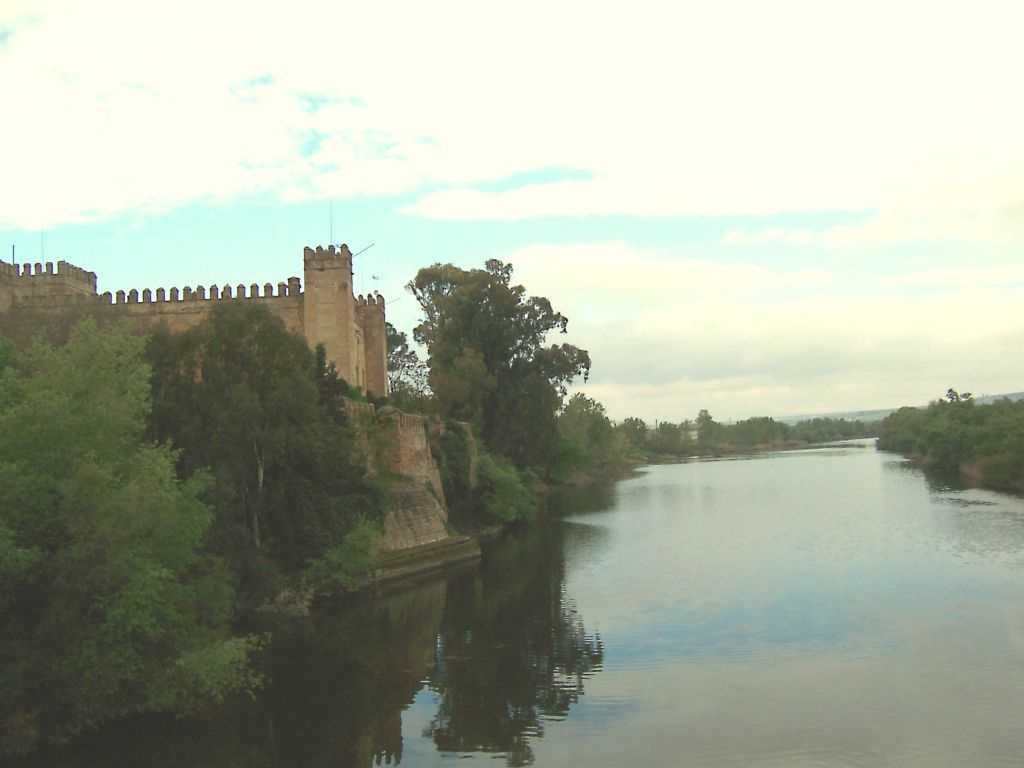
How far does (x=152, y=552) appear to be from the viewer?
12.4 meters

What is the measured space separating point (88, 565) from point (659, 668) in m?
8.51

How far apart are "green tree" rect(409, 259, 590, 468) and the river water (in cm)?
1444

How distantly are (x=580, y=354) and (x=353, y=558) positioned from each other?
2407cm

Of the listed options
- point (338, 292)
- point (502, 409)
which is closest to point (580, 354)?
point (502, 409)

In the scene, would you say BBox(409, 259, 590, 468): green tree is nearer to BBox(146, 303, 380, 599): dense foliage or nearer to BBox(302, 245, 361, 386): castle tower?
BBox(302, 245, 361, 386): castle tower

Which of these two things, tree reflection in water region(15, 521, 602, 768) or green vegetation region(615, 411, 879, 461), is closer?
tree reflection in water region(15, 521, 602, 768)

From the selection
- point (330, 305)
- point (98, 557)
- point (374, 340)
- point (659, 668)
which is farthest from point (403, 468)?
point (98, 557)

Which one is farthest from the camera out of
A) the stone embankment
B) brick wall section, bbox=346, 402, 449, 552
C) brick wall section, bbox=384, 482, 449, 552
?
brick wall section, bbox=346, 402, 449, 552

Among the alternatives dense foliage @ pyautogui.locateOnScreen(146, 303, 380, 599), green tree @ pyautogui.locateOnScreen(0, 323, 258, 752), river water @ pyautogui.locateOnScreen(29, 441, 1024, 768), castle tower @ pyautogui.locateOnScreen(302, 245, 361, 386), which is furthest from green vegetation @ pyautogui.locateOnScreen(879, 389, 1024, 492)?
green tree @ pyautogui.locateOnScreen(0, 323, 258, 752)

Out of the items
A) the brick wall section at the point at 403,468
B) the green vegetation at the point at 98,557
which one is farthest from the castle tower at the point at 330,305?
the green vegetation at the point at 98,557

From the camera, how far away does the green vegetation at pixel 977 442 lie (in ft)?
143

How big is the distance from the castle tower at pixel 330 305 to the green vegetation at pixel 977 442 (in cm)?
3080

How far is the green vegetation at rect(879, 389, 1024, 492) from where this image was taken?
4366 centimetres

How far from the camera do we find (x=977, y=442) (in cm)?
5375
